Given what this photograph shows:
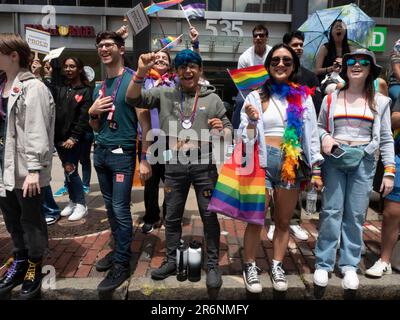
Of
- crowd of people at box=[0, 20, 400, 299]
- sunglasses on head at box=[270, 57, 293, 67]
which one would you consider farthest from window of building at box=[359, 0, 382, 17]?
sunglasses on head at box=[270, 57, 293, 67]

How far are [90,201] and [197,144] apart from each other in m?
3.15

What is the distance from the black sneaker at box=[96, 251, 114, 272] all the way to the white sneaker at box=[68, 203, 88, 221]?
4.27 feet

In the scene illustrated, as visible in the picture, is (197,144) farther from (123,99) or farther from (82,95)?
(82,95)

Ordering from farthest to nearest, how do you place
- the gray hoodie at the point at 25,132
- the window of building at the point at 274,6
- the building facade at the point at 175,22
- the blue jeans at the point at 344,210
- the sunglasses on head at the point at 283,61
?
the window of building at the point at 274,6, the building facade at the point at 175,22, the blue jeans at the point at 344,210, the sunglasses on head at the point at 283,61, the gray hoodie at the point at 25,132

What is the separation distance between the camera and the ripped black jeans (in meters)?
2.96

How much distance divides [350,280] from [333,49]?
8.90ft

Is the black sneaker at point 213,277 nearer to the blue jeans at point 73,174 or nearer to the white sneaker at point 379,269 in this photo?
the white sneaker at point 379,269

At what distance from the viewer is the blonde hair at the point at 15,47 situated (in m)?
2.77

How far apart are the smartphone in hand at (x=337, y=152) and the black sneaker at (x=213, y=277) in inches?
55.2

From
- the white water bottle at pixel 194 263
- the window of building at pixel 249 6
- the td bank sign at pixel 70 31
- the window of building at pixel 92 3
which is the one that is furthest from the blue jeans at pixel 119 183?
the window of building at pixel 92 3

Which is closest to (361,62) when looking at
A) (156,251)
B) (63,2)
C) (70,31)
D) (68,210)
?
(156,251)

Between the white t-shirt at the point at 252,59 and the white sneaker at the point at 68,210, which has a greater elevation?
the white t-shirt at the point at 252,59

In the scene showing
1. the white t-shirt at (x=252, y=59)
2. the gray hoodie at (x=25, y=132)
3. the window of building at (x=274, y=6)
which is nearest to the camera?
the gray hoodie at (x=25, y=132)

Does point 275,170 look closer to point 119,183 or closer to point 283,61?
point 283,61
